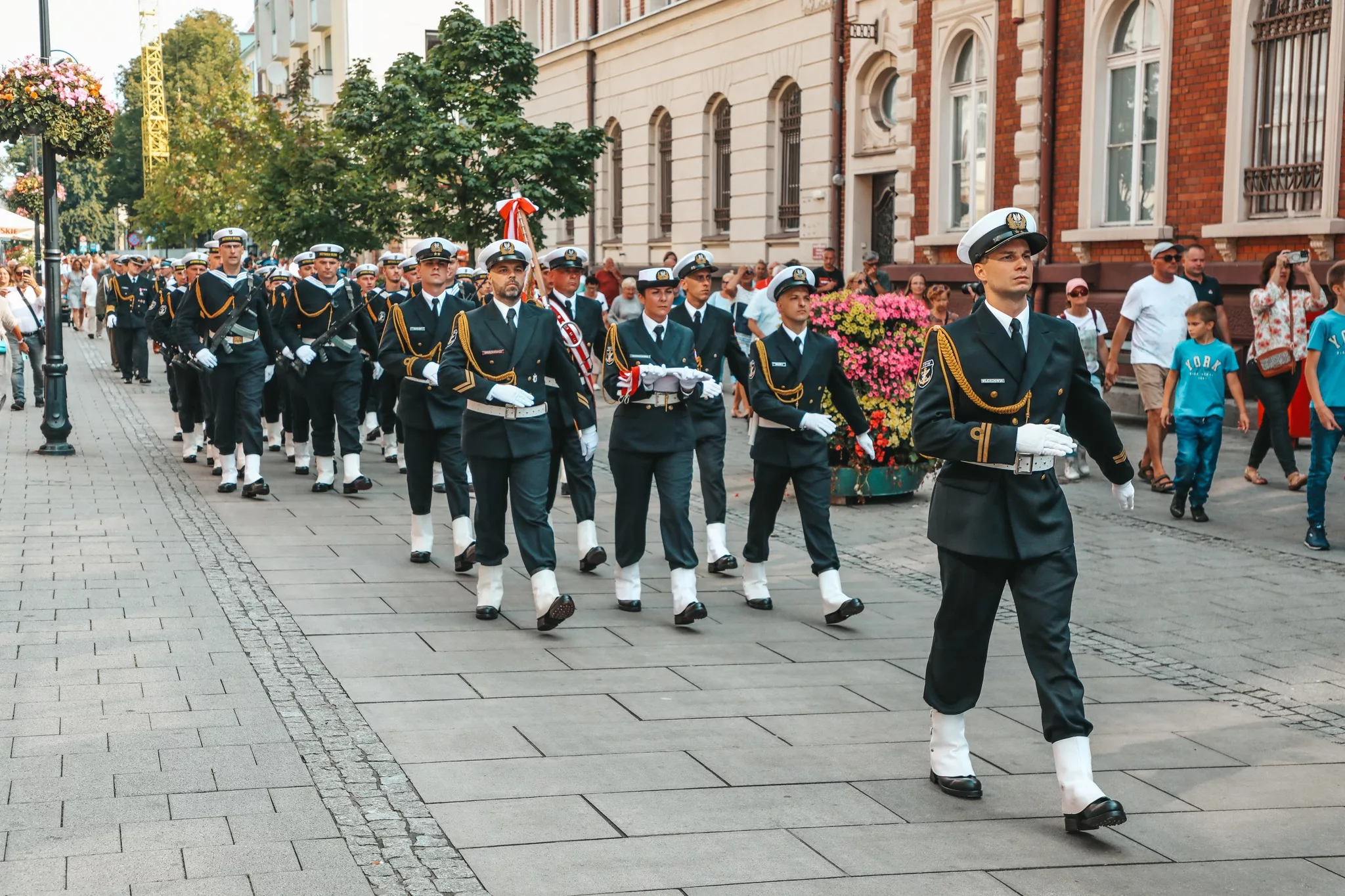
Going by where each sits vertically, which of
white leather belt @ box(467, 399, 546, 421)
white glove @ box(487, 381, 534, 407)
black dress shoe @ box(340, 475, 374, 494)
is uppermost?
white glove @ box(487, 381, 534, 407)

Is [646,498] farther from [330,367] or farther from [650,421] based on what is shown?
[330,367]

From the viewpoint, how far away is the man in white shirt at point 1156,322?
41.2 feet

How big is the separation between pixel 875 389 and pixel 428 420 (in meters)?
3.86

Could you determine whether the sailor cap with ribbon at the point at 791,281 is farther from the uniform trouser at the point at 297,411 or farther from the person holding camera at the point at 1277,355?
the uniform trouser at the point at 297,411

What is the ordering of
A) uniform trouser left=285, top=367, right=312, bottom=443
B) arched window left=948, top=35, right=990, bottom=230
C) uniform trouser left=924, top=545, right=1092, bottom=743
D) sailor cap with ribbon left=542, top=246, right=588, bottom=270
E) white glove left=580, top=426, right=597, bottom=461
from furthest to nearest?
arched window left=948, top=35, right=990, bottom=230 → uniform trouser left=285, top=367, right=312, bottom=443 → sailor cap with ribbon left=542, top=246, right=588, bottom=270 → white glove left=580, top=426, right=597, bottom=461 → uniform trouser left=924, top=545, right=1092, bottom=743

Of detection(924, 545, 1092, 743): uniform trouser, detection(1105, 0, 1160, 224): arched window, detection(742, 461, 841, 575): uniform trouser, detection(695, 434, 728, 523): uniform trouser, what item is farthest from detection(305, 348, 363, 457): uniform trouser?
detection(1105, 0, 1160, 224): arched window

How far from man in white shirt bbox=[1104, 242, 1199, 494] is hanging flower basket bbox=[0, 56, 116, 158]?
31.8ft

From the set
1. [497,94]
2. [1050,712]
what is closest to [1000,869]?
[1050,712]

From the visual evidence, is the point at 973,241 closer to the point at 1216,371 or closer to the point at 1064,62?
the point at 1216,371

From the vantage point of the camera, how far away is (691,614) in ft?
25.1

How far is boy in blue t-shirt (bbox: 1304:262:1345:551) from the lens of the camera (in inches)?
378

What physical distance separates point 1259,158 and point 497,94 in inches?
360

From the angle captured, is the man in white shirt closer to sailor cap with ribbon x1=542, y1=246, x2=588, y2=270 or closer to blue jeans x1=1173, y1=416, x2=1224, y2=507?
blue jeans x1=1173, y1=416, x2=1224, y2=507

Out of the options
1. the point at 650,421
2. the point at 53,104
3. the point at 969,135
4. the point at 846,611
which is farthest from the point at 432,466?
the point at 969,135
